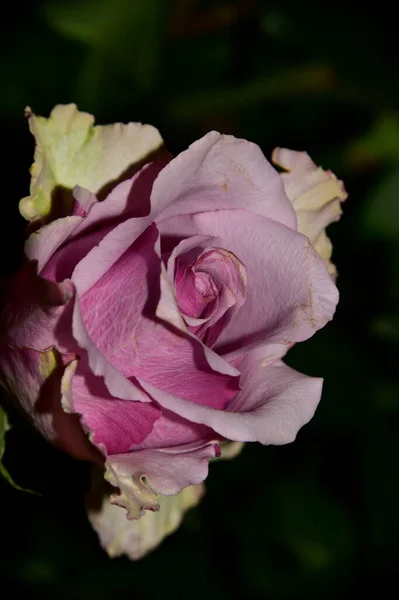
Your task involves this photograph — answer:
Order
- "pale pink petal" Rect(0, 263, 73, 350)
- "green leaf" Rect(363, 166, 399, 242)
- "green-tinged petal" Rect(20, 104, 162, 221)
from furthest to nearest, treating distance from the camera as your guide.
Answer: "green leaf" Rect(363, 166, 399, 242)
"green-tinged petal" Rect(20, 104, 162, 221)
"pale pink petal" Rect(0, 263, 73, 350)

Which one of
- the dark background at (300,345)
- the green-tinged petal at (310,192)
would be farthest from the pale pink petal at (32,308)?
the dark background at (300,345)

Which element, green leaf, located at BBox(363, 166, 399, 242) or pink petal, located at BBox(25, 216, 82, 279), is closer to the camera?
pink petal, located at BBox(25, 216, 82, 279)

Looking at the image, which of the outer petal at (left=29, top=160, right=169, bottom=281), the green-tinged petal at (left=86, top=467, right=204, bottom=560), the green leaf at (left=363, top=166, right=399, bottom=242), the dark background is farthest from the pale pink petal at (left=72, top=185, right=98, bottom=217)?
the green leaf at (left=363, top=166, right=399, bottom=242)

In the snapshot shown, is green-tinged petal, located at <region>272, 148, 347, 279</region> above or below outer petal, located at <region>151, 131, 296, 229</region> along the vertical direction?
below

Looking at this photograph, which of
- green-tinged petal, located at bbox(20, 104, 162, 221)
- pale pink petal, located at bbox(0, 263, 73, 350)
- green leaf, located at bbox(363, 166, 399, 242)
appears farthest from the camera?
green leaf, located at bbox(363, 166, 399, 242)

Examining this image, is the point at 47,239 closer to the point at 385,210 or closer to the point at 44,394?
the point at 44,394

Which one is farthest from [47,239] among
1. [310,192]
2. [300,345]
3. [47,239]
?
[300,345]

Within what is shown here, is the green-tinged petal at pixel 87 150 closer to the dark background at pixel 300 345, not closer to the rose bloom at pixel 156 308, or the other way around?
the rose bloom at pixel 156 308

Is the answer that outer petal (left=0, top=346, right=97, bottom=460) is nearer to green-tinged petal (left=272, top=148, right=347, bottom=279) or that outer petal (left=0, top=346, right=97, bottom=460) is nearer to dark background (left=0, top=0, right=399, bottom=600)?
green-tinged petal (left=272, top=148, right=347, bottom=279)
